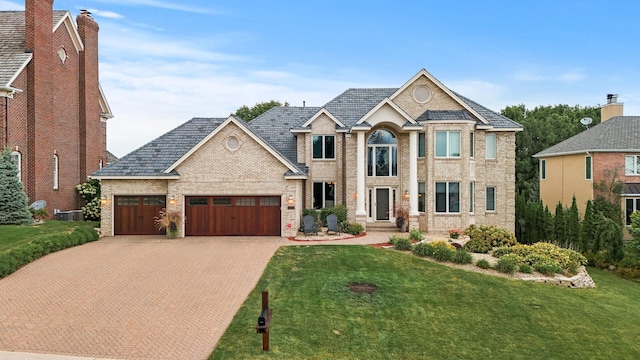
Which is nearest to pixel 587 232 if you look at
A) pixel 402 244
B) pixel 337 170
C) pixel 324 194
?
pixel 402 244

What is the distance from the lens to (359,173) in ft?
83.2

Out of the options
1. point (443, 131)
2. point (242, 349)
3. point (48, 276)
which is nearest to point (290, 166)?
point (443, 131)

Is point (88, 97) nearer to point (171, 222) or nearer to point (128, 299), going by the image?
point (171, 222)

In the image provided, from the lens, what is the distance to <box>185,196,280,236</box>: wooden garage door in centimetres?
2388

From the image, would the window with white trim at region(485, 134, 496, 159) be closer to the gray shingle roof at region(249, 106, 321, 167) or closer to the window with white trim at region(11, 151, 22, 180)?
the gray shingle roof at region(249, 106, 321, 167)

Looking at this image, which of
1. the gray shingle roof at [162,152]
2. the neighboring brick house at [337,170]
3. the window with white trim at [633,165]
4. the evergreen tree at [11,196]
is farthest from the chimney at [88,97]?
the window with white trim at [633,165]

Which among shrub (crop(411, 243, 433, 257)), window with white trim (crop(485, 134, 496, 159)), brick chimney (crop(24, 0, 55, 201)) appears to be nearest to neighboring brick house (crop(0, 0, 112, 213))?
brick chimney (crop(24, 0, 55, 201))

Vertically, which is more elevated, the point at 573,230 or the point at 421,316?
the point at 573,230

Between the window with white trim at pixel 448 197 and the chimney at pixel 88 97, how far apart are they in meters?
24.5

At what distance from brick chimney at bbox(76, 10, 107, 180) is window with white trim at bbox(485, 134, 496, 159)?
2723 cm

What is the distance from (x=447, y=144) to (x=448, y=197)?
298 centimetres

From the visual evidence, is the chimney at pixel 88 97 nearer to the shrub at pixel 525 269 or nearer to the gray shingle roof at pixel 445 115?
the gray shingle roof at pixel 445 115

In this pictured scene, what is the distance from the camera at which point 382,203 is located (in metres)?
27.0

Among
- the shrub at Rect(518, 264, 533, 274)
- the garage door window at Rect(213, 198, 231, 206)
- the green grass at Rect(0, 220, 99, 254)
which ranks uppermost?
the garage door window at Rect(213, 198, 231, 206)
